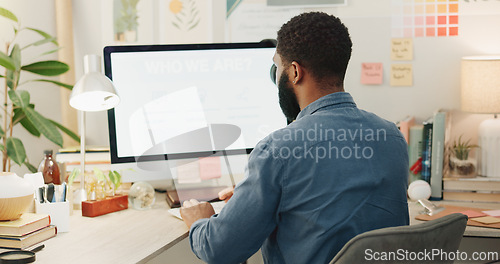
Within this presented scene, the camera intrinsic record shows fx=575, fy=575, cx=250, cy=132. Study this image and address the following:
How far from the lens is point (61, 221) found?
5.26 ft

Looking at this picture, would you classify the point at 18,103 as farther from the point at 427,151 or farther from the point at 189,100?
the point at 427,151

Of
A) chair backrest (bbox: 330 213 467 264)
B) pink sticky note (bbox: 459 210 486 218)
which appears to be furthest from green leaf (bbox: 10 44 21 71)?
pink sticky note (bbox: 459 210 486 218)

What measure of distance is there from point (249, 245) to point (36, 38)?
5.35 feet

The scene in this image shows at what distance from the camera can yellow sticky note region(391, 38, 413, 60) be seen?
2322 mm

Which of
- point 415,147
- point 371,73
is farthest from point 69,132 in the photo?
point 415,147

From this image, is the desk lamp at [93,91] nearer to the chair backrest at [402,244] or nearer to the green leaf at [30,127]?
the green leaf at [30,127]

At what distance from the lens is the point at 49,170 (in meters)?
1.88

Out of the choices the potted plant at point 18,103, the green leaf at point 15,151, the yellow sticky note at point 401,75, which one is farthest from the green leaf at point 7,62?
the yellow sticky note at point 401,75

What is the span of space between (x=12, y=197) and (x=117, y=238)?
290mm

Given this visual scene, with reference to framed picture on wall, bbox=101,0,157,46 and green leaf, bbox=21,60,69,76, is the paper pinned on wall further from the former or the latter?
green leaf, bbox=21,60,69,76

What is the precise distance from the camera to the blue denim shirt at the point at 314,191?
47.5 inches

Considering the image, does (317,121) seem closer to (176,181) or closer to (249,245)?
(249,245)

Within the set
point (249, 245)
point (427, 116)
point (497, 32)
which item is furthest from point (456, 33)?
point (249, 245)

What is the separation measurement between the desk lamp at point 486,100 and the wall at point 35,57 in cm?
173
